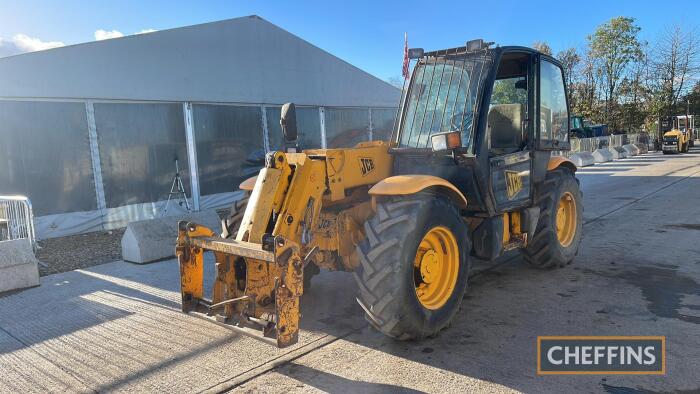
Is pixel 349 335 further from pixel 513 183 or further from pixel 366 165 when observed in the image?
pixel 513 183

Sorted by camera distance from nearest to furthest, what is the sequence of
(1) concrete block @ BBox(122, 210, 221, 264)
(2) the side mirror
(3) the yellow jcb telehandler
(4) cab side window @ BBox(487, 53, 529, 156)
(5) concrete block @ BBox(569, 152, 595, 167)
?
1. (2) the side mirror
2. (4) cab side window @ BBox(487, 53, 529, 156)
3. (1) concrete block @ BBox(122, 210, 221, 264)
4. (5) concrete block @ BBox(569, 152, 595, 167)
5. (3) the yellow jcb telehandler

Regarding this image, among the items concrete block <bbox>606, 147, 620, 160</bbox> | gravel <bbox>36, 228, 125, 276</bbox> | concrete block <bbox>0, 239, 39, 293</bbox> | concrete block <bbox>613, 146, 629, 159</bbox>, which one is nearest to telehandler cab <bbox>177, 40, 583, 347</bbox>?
concrete block <bbox>0, 239, 39, 293</bbox>

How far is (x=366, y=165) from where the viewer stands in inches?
186

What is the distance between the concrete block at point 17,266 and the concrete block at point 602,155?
82.6ft

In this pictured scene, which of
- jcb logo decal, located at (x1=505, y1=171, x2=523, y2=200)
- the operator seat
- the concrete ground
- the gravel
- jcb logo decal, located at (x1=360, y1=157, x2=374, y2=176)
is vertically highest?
the operator seat

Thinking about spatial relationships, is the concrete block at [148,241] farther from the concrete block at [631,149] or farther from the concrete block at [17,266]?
the concrete block at [631,149]

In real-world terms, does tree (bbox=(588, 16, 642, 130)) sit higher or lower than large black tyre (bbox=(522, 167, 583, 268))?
higher

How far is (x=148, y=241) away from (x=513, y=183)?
5.28 metres

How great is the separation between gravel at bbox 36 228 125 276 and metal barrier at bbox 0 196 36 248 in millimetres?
432

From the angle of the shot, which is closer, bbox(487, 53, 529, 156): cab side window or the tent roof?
bbox(487, 53, 529, 156): cab side window

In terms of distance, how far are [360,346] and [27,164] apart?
28.2ft

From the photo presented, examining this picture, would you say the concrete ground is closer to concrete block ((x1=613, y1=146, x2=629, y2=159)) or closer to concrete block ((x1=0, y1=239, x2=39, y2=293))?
concrete block ((x1=0, y1=239, x2=39, y2=293))

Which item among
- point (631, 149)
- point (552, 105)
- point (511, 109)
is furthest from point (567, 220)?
point (631, 149)

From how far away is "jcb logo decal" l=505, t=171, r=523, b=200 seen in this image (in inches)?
207
